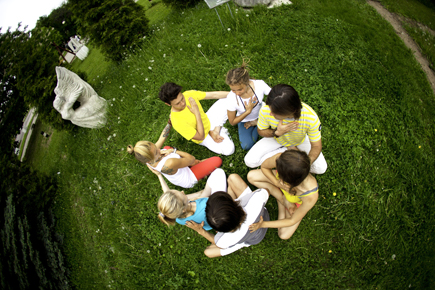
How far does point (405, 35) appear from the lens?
17.9 ft

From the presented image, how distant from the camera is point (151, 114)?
17.4ft

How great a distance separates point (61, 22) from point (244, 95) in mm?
19297

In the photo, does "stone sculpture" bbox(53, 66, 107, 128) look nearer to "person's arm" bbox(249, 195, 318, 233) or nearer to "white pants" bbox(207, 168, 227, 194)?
"white pants" bbox(207, 168, 227, 194)

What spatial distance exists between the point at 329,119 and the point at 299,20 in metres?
2.85

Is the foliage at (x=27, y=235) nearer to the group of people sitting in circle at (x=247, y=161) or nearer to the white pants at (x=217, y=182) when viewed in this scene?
the group of people sitting in circle at (x=247, y=161)

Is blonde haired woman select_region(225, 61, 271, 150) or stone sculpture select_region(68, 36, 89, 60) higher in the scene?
blonde haired woman select_region(225, 61, 271, 150)

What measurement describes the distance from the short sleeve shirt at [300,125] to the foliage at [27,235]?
582 cm

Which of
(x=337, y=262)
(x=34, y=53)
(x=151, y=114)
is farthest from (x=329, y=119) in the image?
(x=34, y=53)

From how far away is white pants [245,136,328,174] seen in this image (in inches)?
129

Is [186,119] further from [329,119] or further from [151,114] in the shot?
[329,119]

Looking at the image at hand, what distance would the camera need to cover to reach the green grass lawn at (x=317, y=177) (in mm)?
3375

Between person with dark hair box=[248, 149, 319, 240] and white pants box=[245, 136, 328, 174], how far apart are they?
9.6 inches

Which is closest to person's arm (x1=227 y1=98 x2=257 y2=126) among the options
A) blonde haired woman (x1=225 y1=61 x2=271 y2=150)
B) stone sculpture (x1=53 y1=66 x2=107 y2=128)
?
blonde haired woman (x1=225 y1=61 x2=271 y2=150)

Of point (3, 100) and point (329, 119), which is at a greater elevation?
point (3, 100)
